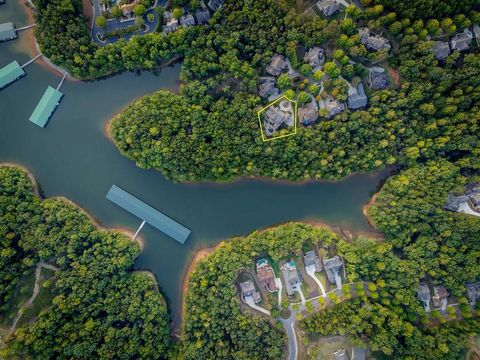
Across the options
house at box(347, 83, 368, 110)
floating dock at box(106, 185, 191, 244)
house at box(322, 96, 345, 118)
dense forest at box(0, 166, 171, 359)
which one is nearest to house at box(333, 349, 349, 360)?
dense forest at box(0, 166, 171, 359)

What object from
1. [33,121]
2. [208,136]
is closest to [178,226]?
[208,136]

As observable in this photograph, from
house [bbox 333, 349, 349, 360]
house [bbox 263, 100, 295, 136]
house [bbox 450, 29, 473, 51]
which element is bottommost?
house [bbox 333, 349, 349, 360]

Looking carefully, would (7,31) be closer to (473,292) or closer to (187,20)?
(187,20)

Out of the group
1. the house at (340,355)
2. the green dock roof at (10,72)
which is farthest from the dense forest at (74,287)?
the house at (340,355)

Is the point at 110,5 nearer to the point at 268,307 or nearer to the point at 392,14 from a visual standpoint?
the point at 392,14

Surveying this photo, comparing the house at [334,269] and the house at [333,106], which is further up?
the house at [333,106]

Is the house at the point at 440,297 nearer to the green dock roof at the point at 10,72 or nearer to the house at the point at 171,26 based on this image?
the house at the point at 171,26

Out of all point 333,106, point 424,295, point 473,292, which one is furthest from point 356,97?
point 473,292

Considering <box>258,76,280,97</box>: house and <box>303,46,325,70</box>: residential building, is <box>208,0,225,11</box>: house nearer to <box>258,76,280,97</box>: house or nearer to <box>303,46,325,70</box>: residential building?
<box>258,76,280,97</box>: house
